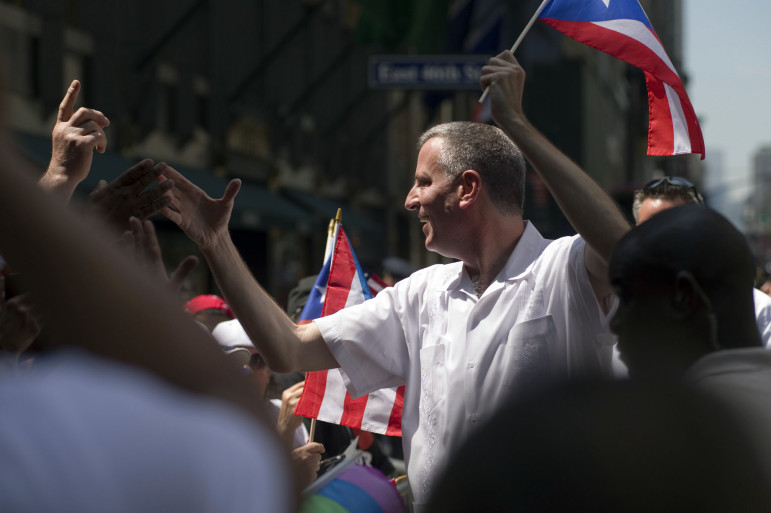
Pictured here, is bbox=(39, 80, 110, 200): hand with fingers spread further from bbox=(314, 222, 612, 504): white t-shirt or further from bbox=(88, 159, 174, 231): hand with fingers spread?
bbox=(314, 222, 612, 504): white t-shirt

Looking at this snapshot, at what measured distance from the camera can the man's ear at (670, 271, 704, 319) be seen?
5.18 feet

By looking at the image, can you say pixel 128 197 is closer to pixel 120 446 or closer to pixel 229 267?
pixel 229 267

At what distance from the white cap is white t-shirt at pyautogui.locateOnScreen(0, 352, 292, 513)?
4.23 metres

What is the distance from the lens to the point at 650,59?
355 cm

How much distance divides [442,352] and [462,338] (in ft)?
0.25

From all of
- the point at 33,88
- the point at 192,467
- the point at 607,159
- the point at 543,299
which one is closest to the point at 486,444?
the point at 192,467

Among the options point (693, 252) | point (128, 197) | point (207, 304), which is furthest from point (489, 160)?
point (207, 304)

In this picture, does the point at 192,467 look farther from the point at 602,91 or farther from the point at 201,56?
the point at 602,91

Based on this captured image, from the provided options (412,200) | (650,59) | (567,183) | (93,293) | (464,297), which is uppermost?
(650,59)

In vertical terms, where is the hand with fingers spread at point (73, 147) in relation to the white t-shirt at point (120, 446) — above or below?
above

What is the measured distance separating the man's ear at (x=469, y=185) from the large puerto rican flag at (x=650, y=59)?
84 cm

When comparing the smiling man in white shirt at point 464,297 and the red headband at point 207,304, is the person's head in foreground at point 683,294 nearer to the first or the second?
the smiling man in white shirt at point 464,297

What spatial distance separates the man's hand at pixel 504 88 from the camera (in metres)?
2.60

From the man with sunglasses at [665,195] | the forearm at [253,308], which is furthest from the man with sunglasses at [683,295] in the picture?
the man with sunglasses at [665,195]
